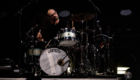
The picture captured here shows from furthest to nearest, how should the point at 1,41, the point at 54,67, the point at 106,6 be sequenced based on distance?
the point at 106,6, the point at 1,41, the point at 54,67

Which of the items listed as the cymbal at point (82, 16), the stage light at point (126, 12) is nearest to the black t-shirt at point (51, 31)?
the cymbal at point (82, 16)

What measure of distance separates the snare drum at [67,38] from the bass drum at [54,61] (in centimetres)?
19

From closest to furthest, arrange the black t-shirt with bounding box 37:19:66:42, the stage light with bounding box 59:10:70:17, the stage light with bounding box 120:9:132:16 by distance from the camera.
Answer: the black t-shirt with bounding box 37:19:66:42
the stage light with bounding box 120:9:132:16
the stage light with bounding box 59:10:70:17

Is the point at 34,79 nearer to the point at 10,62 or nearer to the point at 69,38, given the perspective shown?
the point at 10,62

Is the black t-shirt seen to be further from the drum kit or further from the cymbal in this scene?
the cymbal

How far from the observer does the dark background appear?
3.87m

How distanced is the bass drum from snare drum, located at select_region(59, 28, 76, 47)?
19cm

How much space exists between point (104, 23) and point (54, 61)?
9.18 feet

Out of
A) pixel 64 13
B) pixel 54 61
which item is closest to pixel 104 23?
pixel 64 13

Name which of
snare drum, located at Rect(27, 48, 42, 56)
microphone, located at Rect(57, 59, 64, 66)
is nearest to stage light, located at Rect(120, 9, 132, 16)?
microphone, located at Rect(57, 59, 64, 66)

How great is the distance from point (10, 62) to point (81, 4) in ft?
11.7

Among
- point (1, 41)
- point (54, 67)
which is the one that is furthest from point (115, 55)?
point (1, 41)

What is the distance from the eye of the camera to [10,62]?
2.78 m

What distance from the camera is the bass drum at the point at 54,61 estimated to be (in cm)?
326
